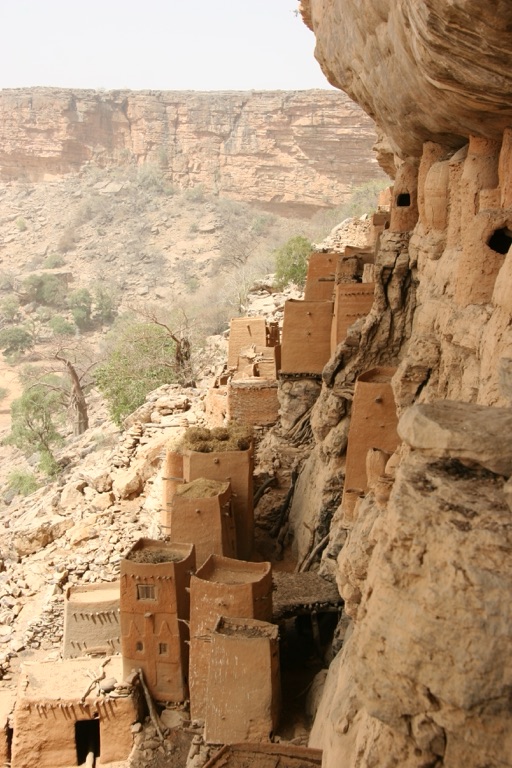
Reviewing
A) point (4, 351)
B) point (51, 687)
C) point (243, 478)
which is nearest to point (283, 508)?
point (243, 478)

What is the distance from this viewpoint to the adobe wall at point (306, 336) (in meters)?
15.2

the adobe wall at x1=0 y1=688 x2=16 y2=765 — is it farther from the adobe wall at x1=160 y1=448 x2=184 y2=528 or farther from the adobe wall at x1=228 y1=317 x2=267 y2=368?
the adobe wall at x1=228 y1=317 x2=267 y2=368

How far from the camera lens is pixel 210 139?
61.9 metres

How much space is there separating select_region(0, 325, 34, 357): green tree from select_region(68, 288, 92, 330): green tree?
11.3 feet

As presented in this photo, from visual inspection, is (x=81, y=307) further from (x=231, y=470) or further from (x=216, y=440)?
(x=231, y=470)

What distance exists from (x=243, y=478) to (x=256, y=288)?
21.6 m

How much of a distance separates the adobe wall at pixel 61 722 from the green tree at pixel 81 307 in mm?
39562

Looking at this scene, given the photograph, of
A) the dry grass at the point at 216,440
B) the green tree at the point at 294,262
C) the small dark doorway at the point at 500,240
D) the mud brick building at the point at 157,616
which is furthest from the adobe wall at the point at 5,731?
the green tree at the point at 294,262

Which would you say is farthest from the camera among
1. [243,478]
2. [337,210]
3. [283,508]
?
[337,210]

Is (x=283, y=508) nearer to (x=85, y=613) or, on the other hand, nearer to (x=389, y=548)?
(x=85, y=613)

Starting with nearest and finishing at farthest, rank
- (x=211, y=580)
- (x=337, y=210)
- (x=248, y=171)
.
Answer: (x=211, y=580) → (x=337, y=210) → (x=248, y=171)

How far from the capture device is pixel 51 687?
11.5m

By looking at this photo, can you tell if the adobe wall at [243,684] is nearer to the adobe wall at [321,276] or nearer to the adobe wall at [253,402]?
the adobe wall at [253,402]

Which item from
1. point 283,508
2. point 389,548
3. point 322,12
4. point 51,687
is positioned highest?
point 322,12
